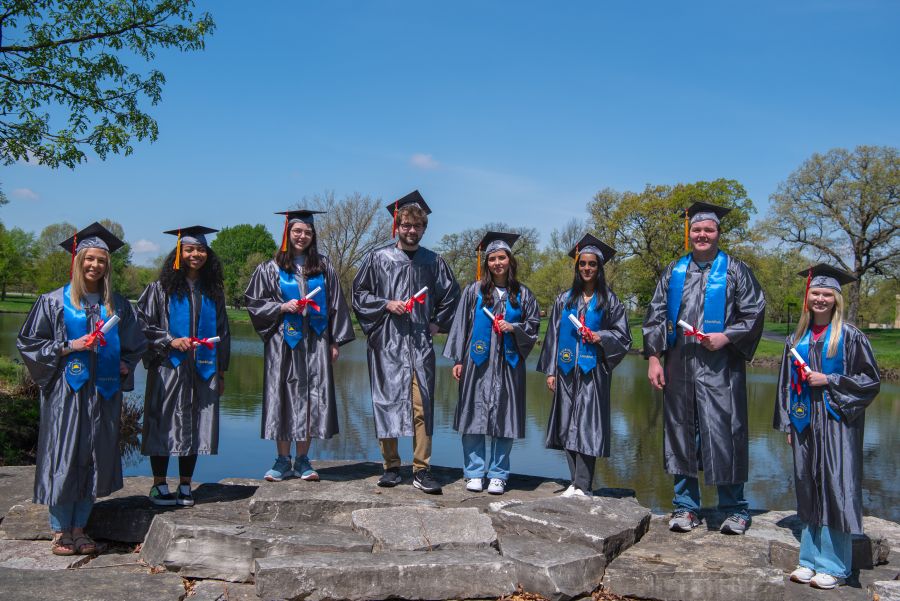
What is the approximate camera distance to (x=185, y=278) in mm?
5766

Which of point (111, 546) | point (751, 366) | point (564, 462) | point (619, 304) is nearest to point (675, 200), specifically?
point (751, 366)

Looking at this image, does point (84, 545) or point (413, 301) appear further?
point (413, 301)

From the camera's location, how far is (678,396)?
18.3ft

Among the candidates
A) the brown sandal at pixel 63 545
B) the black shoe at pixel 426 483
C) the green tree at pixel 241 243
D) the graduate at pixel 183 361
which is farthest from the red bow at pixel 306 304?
the green tree at pixel 241 243

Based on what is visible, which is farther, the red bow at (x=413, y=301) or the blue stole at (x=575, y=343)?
the red bow at (x=413, y=301)

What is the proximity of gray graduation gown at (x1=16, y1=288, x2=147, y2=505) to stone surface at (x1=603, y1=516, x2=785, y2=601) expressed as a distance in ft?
10.8

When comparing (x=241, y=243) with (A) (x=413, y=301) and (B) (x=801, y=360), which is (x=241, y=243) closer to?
(A) (x=413, y=301)

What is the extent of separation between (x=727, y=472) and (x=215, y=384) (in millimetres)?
3767

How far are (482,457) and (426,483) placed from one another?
0.58 meters

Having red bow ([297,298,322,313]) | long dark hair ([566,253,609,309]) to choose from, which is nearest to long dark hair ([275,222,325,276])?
red bow ([297,298,322,313])

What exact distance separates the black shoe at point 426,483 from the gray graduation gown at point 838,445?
2547 millimetres

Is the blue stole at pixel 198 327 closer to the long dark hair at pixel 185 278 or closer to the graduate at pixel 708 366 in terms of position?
the long dark hair at pixel 185 278

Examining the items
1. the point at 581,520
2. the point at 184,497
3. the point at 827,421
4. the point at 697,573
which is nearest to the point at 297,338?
the point at 184,497

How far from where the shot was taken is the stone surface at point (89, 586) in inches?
155
